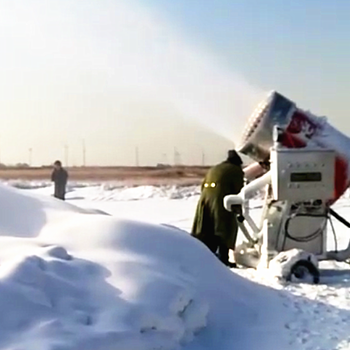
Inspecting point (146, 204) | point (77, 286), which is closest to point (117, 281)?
point (77, 286)

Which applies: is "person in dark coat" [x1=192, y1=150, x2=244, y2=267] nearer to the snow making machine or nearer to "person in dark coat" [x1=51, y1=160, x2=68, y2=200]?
the snow making machine

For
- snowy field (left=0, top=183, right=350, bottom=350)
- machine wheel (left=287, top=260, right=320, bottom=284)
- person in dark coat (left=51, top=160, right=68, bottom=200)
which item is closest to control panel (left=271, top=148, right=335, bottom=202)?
machine wheel (left=287, top=260, right=320, bottom=284)

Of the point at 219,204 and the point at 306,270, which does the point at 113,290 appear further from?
the point at 219,204

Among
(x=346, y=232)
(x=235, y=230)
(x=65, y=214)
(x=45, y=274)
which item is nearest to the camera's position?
(x=45, y=274)

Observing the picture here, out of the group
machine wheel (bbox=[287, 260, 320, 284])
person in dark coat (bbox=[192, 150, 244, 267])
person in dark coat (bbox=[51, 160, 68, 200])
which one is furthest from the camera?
person in dark coat (bbox=[51, 160, 68, 200])

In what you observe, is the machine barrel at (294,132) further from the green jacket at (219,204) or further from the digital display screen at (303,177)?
the green jacket at (219,204)

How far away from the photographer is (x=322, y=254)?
9.18m

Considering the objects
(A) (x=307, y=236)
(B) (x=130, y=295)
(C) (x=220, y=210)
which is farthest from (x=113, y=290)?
(C) (x=220, y=210)

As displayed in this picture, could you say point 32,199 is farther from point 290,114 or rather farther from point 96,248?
point 290,114

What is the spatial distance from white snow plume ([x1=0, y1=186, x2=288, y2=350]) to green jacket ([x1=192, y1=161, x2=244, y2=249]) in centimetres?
279

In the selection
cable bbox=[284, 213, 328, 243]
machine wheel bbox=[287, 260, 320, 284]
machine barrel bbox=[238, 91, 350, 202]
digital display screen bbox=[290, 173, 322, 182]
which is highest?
machine barrel bbox=[238, 91, 350, 202]

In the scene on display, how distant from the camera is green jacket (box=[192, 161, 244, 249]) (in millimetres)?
9922

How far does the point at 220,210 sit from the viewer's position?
32.6 feet

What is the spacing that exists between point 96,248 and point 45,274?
954 mm
